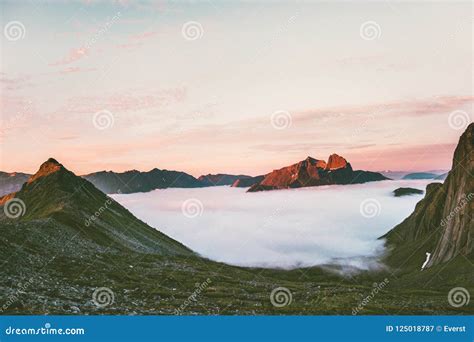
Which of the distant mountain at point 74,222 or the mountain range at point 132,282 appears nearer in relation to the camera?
the mountain range at point 132,282

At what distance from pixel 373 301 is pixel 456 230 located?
92288 mm

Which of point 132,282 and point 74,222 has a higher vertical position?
point 74,222

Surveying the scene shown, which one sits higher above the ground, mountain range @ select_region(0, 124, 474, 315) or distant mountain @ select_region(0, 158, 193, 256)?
distant mountain @ select_region(0, 158, 193, 256)

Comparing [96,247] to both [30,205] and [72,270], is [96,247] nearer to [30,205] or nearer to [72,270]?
[72,270]

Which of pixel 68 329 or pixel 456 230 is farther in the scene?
pixel 456 230

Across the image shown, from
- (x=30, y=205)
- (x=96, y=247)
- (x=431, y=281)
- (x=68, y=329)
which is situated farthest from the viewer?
(x=30, y=205)

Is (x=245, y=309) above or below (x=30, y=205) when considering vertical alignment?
below

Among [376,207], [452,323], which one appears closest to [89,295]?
[452,323]

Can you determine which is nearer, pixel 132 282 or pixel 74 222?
pixel 132 282

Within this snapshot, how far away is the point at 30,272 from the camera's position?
56625mm

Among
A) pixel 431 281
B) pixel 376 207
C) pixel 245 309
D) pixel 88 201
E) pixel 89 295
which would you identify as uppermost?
pixel 88 201

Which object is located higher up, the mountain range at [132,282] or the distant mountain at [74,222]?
the distant mountain at [74,222]

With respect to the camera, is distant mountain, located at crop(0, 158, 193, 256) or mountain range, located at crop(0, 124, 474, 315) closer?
mountain range, located at crop(0, 124, 474, 315)

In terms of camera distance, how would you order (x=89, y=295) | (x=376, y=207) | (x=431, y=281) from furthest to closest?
(x=431, y=281)
(x=376, y=207)
(x=89, y=295)
